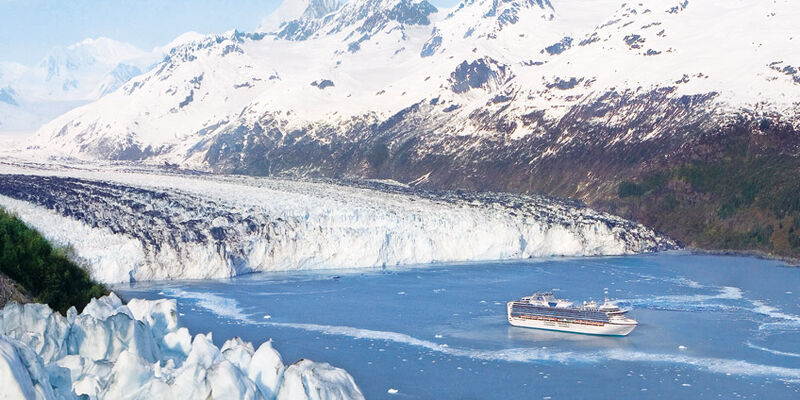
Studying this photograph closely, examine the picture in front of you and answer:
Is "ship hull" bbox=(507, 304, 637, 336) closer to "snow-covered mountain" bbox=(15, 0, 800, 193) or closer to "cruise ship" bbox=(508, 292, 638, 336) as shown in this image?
"cruise ship" bbox=(508, 292, 638, 336)


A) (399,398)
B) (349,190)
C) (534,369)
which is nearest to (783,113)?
(349,190)

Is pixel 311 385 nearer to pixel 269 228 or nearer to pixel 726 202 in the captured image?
pixel 269 228

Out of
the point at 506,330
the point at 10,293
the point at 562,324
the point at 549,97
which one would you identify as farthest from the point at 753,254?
the point at 10,293

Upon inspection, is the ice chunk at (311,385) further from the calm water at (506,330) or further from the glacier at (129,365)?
the calm water at (506,330)

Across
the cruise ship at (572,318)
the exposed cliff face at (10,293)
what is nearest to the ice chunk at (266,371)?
the exposed cliff face at (10,293)

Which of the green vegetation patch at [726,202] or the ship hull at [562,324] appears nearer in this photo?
the ship hull at [562,324]

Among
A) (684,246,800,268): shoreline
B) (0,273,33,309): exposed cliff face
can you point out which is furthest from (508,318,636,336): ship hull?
(684,246,800,268): shoreline

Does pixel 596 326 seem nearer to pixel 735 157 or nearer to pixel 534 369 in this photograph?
pixel 534 369
